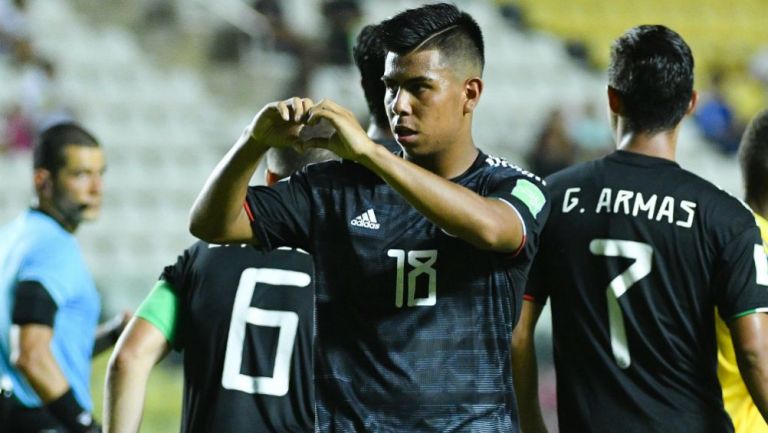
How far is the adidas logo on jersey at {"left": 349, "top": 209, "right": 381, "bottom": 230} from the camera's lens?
283 cm

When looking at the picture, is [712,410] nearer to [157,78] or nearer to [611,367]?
[611,367]

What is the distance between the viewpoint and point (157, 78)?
1122cm

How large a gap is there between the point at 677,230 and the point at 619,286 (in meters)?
0.22

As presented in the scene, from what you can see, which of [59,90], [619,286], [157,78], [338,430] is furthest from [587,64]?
[338,430]

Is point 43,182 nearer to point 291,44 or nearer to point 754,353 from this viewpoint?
point 754,353

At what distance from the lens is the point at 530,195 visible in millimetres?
2775

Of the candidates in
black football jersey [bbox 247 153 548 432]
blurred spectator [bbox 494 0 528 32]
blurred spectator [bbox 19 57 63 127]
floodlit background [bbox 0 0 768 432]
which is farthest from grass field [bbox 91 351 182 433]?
black football jersey [bbox 247 153 548 432]

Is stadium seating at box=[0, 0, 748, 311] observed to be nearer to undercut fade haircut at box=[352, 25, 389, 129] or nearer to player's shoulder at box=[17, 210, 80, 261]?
player's shoulder at box=[17, 210, 80, 261]

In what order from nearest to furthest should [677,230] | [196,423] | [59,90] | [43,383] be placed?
[677,230] < [196,423] < [43,383] < [59,90]

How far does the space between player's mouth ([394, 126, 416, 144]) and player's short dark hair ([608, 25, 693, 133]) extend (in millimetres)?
925

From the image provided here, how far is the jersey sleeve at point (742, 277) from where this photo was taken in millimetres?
3193

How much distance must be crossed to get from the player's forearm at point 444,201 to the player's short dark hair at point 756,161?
153cm

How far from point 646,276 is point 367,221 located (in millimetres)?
914

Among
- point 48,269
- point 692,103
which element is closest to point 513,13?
point 48,269
